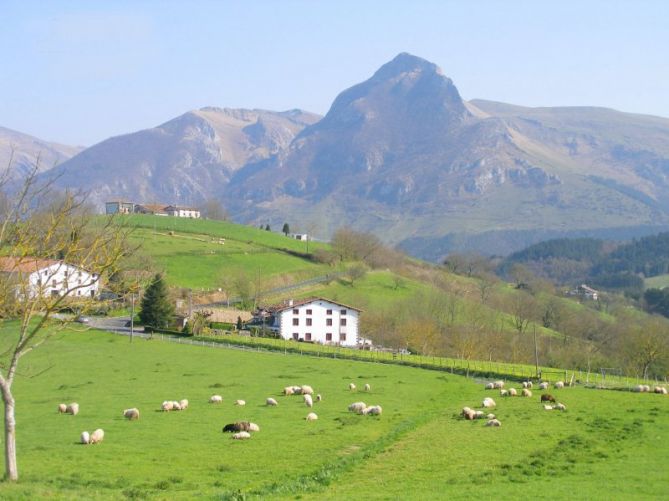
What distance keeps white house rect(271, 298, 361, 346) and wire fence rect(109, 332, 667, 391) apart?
67.2 feet

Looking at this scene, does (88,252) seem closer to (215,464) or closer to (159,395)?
(215,464)

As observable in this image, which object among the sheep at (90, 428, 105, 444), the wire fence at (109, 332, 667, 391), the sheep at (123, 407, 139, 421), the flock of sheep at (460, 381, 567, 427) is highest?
the wire fence at (109, 332, 667, 391)

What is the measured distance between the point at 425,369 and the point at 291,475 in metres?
51.1

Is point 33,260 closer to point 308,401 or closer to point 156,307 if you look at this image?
point 308,401

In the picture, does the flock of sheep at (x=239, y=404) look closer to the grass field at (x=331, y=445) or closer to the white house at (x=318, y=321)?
the grass field at (x=331, y=445)

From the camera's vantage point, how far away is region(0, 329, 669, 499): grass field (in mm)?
26812

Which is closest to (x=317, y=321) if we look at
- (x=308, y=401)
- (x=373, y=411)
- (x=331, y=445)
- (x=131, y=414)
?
(x=308, y=401)

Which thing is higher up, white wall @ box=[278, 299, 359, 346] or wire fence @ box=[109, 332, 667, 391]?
white wall @ box=[278, 299, 359, 346]

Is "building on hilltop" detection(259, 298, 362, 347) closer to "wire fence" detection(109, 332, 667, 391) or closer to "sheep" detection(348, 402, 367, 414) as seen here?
"wire fence" detection(109, 332, 667, 391)

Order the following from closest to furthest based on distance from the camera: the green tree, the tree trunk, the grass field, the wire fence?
the tree trunk → the grass field → the wire fence → the green tree

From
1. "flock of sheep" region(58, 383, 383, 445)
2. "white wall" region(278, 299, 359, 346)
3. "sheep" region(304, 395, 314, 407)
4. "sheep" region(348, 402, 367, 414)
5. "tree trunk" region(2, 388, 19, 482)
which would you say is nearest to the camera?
"tree trunk" region(2, 388, 19, 482)

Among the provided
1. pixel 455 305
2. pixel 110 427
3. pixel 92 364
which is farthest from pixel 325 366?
pixel 455 305

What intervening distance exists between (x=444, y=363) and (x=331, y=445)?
2014 inches

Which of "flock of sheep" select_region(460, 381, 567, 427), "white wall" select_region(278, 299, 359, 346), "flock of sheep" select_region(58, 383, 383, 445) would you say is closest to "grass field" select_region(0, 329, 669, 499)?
"flock of sheep" select_region(58, 383, 383, 445)
